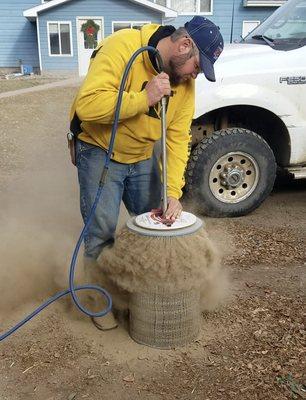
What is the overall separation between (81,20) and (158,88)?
70.7 ft

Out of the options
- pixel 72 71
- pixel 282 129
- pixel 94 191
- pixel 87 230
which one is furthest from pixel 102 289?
pixel 72 71

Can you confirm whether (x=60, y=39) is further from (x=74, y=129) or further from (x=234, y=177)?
(x=74, y=129)

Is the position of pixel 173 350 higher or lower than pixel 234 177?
lower

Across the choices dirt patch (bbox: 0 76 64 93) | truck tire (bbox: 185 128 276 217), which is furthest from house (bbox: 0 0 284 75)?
truck tire (bbox: 185 128 276 217)

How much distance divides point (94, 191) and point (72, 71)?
2128cm

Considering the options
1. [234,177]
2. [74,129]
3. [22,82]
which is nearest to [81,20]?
[22,82]

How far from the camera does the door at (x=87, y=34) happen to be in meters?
22.3

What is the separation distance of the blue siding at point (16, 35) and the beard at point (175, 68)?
22569mm

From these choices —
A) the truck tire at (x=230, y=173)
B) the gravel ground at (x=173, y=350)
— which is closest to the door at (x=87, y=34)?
the gravel ground at (x=173, y=350)

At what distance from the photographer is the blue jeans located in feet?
10.2

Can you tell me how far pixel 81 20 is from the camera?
74.0ft

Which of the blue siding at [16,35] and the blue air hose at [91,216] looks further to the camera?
the blue siding at [16,35]

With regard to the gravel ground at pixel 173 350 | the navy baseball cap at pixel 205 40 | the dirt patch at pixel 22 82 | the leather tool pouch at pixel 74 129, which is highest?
the navy baseball cap at pixel 205 40

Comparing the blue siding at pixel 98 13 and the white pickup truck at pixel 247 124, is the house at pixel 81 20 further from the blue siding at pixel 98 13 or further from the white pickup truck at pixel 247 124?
the white pickup truck at pixel 247 124
